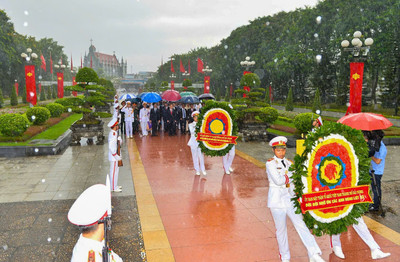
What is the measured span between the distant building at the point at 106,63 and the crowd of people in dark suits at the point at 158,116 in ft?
482

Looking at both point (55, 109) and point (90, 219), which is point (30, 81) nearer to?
point (55, 109)

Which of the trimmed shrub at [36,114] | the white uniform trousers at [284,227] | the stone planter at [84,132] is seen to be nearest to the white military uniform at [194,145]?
the white uniform trousers at [284,227]

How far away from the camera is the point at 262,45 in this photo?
1801 inches

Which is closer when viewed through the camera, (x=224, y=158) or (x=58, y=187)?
(x=58, y=187)

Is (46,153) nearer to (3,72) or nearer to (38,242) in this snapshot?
(38,242)

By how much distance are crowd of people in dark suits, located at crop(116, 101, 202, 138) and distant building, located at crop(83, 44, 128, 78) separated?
14704 cm

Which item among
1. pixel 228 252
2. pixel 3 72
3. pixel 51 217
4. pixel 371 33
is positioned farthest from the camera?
pixel 3 72

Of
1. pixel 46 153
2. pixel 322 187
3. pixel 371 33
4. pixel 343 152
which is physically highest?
pixel 371 33

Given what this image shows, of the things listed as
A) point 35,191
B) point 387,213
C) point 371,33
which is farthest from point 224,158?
point 371,33

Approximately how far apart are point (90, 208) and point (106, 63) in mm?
187631

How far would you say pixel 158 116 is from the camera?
1697 centimetres

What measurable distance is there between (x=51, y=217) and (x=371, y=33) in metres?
29.1

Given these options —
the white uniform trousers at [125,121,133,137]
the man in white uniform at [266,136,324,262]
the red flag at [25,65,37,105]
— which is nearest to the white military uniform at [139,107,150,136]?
the white uniform trousers at [125,121,133,137]

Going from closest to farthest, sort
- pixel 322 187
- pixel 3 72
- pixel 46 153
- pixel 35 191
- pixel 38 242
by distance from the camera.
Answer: pixel 322 187
pixel 38 242
pixel 35 191
pixel 46 153
pixel 3 72
